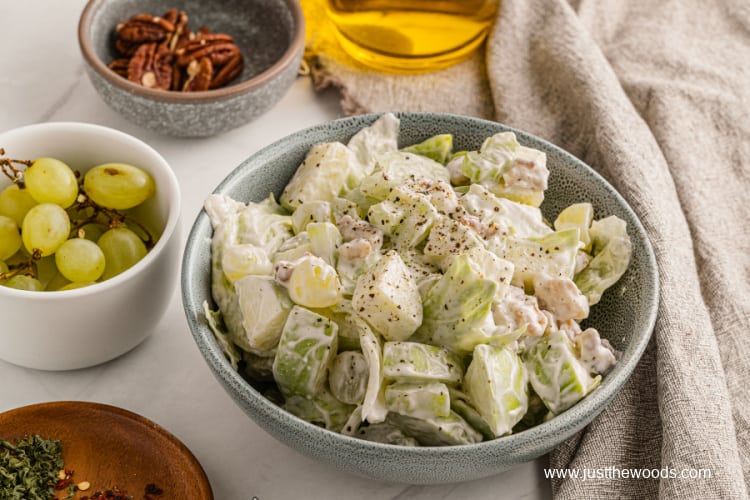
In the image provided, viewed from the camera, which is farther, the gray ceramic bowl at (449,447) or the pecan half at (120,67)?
the pecan half at (120,67)

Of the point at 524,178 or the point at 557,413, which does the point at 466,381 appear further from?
the point at 524,178

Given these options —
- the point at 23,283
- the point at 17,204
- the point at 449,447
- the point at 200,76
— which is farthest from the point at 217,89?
the point at 449,447

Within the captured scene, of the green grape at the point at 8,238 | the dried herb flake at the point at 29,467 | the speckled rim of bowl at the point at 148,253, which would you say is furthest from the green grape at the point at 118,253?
the dried herb flake at the point at 29,467

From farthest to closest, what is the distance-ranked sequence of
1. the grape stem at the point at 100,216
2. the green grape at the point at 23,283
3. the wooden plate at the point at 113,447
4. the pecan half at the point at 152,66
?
the pecan half at the point at 152,66 → the grape stem at the point at 100,216 → the green grape at the point at 23,283 → the wooden plate at the point at 113,447

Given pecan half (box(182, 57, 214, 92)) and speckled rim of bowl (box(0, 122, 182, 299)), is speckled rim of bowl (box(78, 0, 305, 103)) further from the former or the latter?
speckled rim of bowl (box(0, 122, 182, 299))

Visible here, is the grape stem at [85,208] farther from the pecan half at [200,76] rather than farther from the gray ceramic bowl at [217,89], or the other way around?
the pecan half at [200,76]

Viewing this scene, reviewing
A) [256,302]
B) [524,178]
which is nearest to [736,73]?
[524,178]
